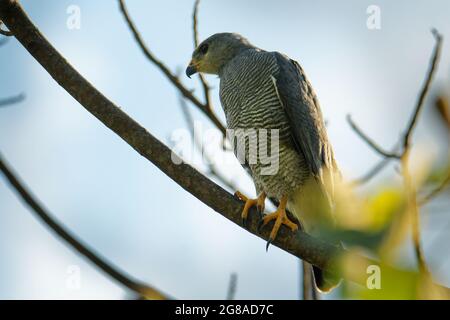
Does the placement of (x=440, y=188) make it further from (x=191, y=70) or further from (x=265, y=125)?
(x=191, y=70)

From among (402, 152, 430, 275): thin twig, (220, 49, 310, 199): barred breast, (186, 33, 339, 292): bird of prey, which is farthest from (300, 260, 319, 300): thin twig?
(402, 152, 430, 275): thin twig

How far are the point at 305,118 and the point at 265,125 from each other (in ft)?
1.32

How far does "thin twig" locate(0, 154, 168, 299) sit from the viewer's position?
2494 millimetres

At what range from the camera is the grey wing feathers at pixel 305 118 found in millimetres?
5582

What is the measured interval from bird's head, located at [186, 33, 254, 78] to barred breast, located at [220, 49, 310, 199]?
75 cm

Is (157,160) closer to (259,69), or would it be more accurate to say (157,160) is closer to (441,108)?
(259,69)

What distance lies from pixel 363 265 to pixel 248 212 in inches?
105

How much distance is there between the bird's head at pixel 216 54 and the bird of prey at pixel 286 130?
25.6 inches

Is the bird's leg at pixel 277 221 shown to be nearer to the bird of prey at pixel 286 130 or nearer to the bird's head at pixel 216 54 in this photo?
the bird of prey at pixel 286 130

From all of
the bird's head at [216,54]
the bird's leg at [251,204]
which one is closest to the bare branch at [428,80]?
the bird's leg at [251,204]

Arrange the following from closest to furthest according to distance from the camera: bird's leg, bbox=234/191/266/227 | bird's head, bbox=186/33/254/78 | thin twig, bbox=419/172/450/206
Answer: thin twig, bbox=419/172/450/206 < bird's leg, bbox=234/191/266/227 < bird's head, bbox=186/33/254/78

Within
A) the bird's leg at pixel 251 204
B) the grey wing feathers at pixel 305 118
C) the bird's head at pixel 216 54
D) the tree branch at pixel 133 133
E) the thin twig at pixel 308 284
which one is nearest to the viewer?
the tree branch at pixel 133 133

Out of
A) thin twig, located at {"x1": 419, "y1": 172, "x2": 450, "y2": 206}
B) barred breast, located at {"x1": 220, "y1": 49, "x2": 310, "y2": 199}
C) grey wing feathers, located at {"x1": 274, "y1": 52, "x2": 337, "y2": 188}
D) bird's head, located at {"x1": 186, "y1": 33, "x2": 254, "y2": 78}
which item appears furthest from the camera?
bird's head, located at {"x1": 186, "y1": 33, "x2": 254, "y2": 78}

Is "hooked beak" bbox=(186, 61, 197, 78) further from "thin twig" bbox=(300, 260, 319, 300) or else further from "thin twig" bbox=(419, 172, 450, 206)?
"thin twig" bbox=(419, 172, 450, 206)
